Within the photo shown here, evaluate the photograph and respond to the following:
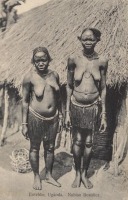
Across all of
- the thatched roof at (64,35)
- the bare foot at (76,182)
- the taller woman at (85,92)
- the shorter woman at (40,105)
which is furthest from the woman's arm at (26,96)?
the bare foot at (76,182)

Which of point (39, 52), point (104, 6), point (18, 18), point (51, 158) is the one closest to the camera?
point (39, 52)

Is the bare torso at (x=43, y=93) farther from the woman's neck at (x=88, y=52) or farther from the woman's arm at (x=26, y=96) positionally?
the woman's neck at (x=88, y=52)

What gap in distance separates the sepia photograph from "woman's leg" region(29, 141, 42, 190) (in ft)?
0.04

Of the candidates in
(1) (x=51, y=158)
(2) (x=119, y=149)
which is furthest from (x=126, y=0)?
(1) (x=51, y=158)

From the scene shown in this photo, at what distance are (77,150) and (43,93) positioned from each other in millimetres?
839

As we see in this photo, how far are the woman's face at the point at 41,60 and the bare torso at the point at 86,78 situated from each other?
1.36 ft

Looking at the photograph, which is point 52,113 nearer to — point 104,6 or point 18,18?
point 104,6

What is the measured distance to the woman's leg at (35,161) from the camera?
18.9 ft

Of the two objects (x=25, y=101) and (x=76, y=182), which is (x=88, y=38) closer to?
(x=25, y=101)

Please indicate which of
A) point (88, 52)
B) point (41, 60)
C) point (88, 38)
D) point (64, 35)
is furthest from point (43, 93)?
point (64, 35)

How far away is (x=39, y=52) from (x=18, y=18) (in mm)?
2416

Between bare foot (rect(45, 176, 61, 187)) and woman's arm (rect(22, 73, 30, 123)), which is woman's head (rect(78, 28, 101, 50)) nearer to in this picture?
woman's arm (rect(22, 73, 30, 123))

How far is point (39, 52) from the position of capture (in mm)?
5477

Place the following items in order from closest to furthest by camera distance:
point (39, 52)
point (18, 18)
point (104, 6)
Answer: point (39, 52), point (104, 6), point (18, 18)
